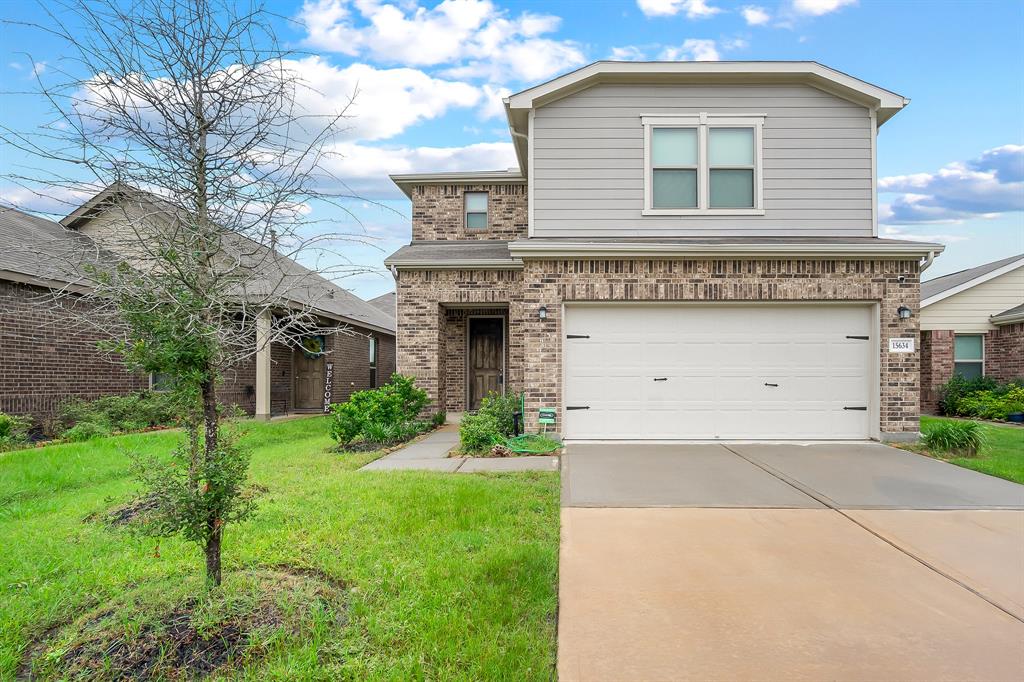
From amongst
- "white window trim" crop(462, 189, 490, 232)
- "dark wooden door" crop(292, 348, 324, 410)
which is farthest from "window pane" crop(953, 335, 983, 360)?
"dark wooden door" crop(292, 348, 324, 410)

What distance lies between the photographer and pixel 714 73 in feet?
33.0

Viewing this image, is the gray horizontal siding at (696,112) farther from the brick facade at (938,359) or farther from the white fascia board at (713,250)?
the brick facade at (938,359)

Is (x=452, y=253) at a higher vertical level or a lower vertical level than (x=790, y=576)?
higher

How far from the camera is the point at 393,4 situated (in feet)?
29.7

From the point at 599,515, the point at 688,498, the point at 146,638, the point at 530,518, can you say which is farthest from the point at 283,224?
the point at 688,498

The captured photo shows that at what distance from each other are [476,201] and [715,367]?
25.5ft

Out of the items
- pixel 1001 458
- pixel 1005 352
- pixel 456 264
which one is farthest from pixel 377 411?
pixel 1005 352

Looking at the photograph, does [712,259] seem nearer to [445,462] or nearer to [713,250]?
[713,250]

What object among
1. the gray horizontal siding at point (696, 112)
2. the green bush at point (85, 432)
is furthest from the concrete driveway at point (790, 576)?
the green bush at point (85, 432)

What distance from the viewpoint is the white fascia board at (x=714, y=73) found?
997 cm

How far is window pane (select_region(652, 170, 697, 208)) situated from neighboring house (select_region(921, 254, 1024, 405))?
877cm

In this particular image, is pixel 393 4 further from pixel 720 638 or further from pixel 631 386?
pixel 720 638

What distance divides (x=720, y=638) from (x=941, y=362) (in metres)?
15.4

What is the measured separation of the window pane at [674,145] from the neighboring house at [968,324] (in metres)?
8.92
